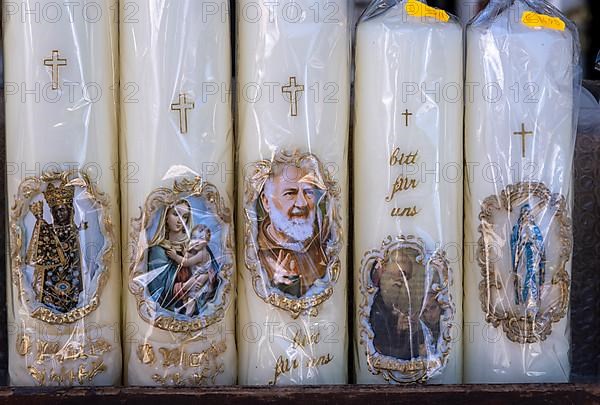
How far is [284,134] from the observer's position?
1036 mm

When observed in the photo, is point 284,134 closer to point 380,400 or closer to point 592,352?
point 380,400

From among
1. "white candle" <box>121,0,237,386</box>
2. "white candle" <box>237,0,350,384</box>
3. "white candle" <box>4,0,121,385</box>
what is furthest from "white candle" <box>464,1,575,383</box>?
"white candle" <box>4,0,121,385</box>

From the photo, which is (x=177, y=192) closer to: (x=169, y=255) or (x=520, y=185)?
(x=169, y=255)

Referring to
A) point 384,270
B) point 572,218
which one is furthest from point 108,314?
point 572,218

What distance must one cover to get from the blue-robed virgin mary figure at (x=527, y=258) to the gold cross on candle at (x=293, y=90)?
0.34m

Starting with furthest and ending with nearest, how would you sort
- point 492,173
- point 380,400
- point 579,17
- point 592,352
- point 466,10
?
point 579,17 < point 466,10 < point 592,352 < point 492,173 < point 380,400

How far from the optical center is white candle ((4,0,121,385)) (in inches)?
39.5

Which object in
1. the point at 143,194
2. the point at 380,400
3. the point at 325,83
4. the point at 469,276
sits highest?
the point at 325,83

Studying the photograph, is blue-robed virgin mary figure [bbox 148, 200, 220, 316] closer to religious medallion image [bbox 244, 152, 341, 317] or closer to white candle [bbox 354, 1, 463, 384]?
religious medallion image [bbox 244, 152, 341, 317]

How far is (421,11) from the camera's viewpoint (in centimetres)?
104

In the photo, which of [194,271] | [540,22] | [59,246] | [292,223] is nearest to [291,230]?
[292,223]

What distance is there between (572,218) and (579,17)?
99 centimetres

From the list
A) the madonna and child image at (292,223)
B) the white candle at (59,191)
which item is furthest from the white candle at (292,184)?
the white candle at (59,191)

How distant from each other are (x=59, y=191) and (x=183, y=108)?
0.19 m
